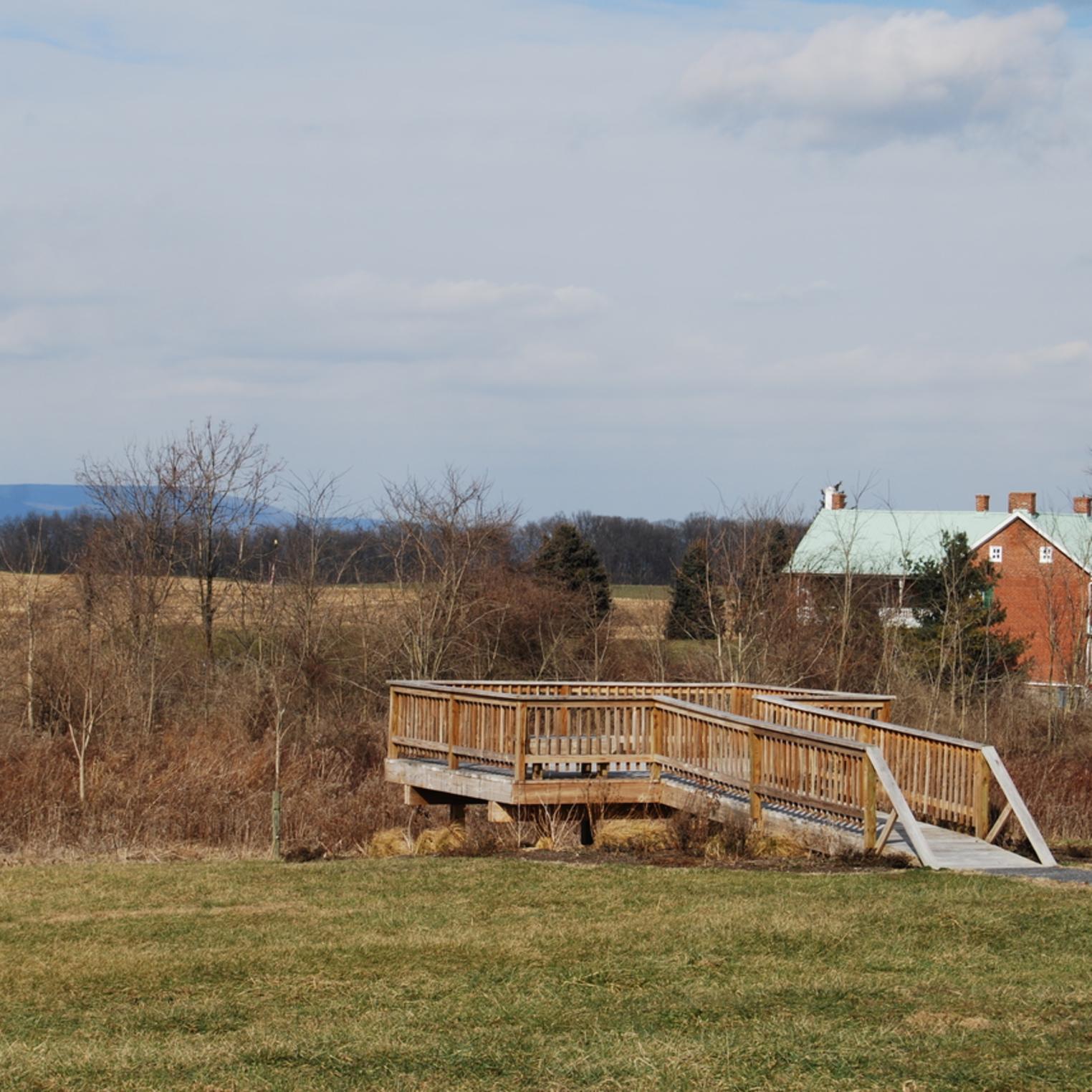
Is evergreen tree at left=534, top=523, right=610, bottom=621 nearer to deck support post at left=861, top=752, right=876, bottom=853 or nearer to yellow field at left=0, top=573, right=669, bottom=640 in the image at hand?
yellow field at left=0, top=573, right=669, bottom=640

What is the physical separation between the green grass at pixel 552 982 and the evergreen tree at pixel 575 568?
3133 cm

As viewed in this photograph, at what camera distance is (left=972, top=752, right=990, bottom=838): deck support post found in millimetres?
12930

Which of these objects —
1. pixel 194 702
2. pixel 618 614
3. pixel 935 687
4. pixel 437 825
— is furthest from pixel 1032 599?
pixel 437 825

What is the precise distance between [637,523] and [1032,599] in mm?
49893

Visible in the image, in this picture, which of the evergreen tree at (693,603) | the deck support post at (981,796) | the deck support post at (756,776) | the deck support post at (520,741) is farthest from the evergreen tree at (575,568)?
the deck support post at (981,796)

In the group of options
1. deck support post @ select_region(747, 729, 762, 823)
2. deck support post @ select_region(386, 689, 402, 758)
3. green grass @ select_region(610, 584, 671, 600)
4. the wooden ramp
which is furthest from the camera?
green grass @ select_region(610, 584, 671, 600)

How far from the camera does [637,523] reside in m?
103

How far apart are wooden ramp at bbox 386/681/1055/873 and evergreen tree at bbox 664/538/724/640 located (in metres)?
17.1

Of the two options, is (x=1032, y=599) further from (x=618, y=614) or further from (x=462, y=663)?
(x=462, y=663)

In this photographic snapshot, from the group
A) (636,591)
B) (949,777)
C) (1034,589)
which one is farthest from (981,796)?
(636,591)

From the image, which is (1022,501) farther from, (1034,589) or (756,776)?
(756,776)

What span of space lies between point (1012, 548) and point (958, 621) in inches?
829

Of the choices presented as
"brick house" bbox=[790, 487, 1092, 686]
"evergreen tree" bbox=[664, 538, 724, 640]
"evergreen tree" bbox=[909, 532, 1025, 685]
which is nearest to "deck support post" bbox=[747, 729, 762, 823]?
"evergreen tree" bbox=[664, 538, 724, 640]

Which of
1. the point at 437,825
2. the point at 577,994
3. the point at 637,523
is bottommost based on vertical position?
the point at 437,825
